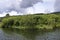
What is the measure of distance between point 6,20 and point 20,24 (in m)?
9.97

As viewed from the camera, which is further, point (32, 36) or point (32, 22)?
point (32, 22)

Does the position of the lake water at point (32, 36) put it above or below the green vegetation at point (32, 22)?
below

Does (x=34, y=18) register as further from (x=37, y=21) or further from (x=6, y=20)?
(x=6, y=20)

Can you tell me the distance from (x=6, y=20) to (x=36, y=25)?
1788 cm

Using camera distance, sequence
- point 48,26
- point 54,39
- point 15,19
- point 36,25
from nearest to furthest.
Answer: point 54,39, point 48,26, point 36,25, point 15,19

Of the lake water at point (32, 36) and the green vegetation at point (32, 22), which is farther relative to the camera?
the green vegetation at point (32, 22)

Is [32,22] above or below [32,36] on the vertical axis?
above

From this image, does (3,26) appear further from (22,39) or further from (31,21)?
(22,39)

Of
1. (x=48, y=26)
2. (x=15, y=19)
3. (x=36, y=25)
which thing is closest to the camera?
(x=48, y=26)

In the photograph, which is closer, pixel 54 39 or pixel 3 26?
pixel 54 39

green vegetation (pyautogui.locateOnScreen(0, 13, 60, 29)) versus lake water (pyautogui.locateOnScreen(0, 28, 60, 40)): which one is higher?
green vegetation (pyautogui.locateOnScreen(0, 13, 60, 29))

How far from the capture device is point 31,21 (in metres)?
67.9

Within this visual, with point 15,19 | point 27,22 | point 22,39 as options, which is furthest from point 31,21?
point 22,39

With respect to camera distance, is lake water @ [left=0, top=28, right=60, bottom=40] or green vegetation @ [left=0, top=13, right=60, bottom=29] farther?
green vegetation @ [left=0, top=13, right=60, bottom=29]
